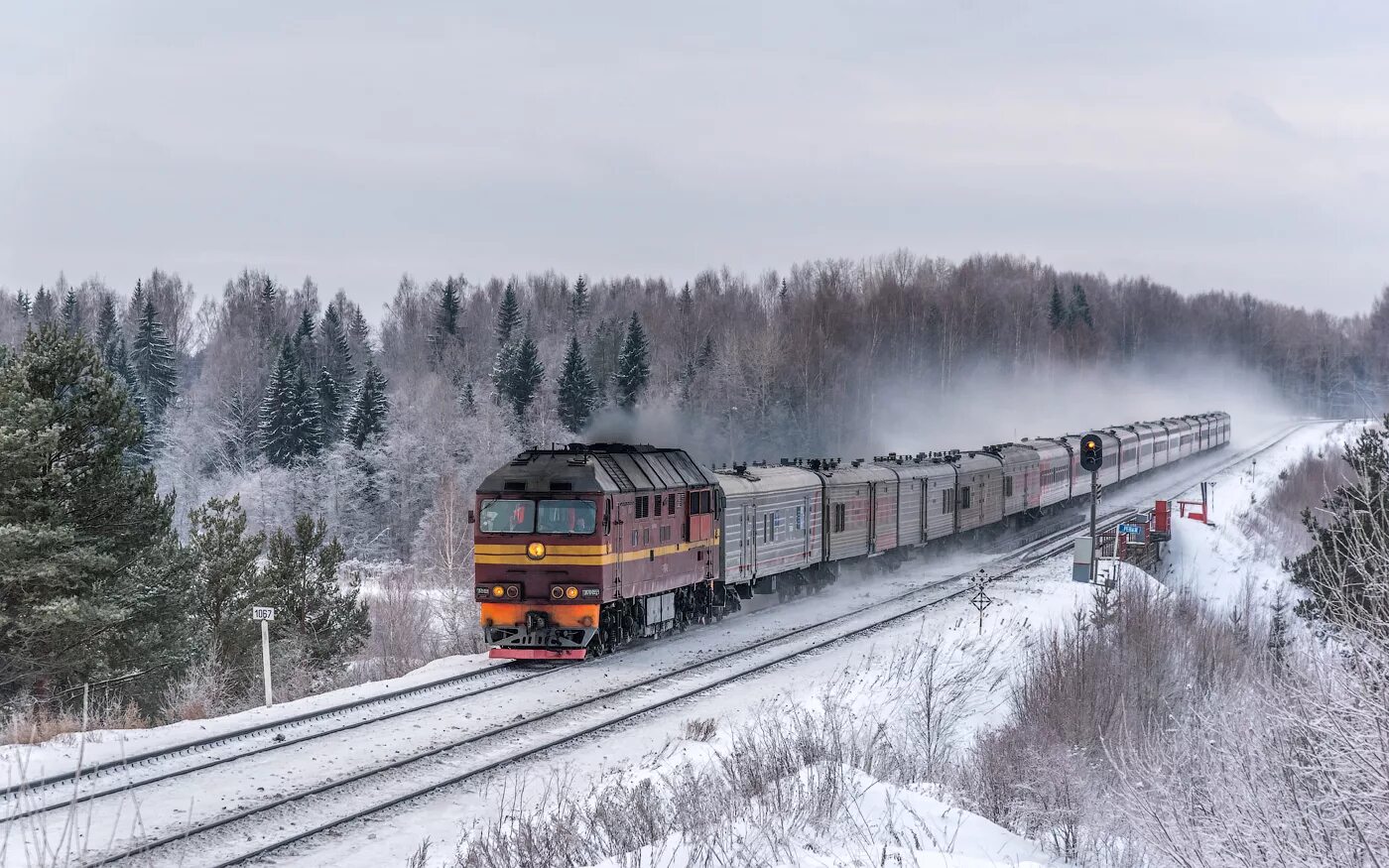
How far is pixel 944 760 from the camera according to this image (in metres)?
15.6

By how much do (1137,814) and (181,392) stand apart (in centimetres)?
11537

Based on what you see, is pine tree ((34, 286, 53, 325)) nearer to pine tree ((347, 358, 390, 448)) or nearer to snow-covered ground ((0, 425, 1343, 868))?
pine tree ((347, 358, 390, 448))

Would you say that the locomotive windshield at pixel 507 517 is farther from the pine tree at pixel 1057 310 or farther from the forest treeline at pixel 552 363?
the pine tree at pixel 1057 310

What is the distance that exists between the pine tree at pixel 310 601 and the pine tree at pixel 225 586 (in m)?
0.74

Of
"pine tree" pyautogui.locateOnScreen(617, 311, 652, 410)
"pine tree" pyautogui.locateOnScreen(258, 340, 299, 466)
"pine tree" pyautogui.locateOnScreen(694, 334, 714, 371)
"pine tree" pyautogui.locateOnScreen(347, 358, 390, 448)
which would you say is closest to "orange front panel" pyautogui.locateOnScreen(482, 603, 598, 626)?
"pine tree" pyautogui.locateOnScreen(347, 358, 390, 448)

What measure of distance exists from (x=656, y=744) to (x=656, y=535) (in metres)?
7.21

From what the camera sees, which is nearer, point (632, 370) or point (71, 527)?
point (71, 527)

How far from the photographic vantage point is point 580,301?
133000mm

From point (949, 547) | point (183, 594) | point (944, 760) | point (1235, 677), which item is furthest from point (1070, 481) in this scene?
point (944, 760)

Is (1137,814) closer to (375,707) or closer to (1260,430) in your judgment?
(375,707)

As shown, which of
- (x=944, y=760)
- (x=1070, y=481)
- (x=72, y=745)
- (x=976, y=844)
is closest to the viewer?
(x=976, y=844)

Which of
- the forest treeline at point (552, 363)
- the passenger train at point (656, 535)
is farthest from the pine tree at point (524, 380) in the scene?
the passenger train at point (656, 535)

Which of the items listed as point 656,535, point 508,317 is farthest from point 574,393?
point 656,535

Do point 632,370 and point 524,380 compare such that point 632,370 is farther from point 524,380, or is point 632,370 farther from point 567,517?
point 567,517
